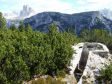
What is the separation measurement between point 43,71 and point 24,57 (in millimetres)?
6089

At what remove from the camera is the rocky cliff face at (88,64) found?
271ft

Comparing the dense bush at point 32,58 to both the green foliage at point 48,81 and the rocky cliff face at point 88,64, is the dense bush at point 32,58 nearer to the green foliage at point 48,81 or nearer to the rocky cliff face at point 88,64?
the green foliage at point 48,81

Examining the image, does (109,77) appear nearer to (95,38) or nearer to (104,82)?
(104,82)

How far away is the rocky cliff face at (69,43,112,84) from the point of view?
82.8m

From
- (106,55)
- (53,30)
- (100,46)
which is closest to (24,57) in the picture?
(53,30)

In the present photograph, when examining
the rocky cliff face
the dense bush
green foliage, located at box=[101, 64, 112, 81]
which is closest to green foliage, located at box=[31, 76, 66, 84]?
the dense bush

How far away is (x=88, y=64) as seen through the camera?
8912 centimetres

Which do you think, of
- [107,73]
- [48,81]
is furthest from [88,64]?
[48,81]

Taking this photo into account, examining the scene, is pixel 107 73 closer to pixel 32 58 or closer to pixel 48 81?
pixel 48 81

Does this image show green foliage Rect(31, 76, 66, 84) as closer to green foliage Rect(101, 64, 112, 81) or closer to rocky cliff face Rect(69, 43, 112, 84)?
rocky cliff face Rect(69, 43, 112, 84)

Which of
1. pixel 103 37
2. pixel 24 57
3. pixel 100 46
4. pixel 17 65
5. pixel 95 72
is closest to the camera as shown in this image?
pixel 17 65

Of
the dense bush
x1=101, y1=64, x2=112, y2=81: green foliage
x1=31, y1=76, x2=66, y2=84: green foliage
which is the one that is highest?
the dense bush

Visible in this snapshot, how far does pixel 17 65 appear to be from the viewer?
66.4m

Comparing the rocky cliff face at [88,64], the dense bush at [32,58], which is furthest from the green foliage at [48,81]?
the rocky cliff face at [88,64]
